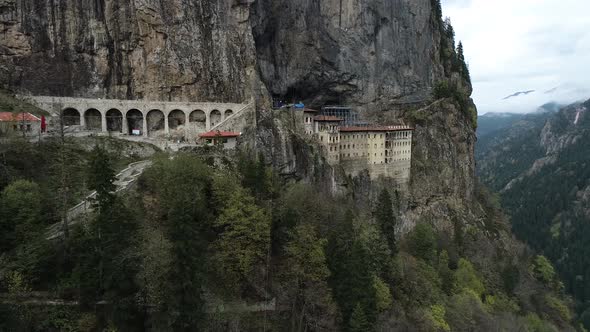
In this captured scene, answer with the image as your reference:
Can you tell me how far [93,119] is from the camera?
5344 centimetres

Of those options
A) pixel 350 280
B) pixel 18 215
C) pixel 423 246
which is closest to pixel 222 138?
pixel 350 280

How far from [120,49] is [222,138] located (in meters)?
19.4

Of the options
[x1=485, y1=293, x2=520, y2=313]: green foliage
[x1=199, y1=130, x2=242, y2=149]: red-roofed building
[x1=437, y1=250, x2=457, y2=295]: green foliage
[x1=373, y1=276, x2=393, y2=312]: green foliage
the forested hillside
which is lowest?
the forested hillside

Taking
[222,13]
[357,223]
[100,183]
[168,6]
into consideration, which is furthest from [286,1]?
[100,183]

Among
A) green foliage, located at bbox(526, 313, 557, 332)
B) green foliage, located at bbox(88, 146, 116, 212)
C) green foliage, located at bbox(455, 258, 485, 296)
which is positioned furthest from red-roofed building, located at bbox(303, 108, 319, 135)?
green foliage, located at bbox(526, 313, 557, 332)

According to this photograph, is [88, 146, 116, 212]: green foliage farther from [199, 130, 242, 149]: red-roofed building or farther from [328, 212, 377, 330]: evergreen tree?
[199, 130, 242, 149]: red-roofed building

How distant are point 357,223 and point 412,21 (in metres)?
53.9

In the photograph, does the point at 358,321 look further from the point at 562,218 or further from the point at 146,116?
the point at 562,218

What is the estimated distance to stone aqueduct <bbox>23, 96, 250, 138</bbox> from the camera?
52438 millimetres

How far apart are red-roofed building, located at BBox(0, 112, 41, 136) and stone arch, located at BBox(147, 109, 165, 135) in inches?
535

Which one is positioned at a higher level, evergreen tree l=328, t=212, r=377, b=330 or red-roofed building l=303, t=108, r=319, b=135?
red-roofed building l=303, t=108, r=319, b=135

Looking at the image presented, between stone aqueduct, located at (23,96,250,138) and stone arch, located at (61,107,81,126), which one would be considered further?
stone aqueduct, located at (23,96,250,138)

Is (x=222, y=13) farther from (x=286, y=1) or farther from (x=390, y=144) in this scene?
(x=390, y=144)

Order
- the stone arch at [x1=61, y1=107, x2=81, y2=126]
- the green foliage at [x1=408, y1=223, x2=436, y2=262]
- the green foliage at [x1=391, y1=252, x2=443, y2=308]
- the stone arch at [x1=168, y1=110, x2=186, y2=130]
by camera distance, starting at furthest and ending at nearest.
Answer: the green foliage at [x1=408, y1=223, x2=436, y2=262]
the stone arch at [x1=168, y1=110, x2=186, y2=130]
the stone arch at [x1=61, y1=107, x2=81, y2=126]
the green foliage at [x1=391, y1=252, x2=443, y2=308]
